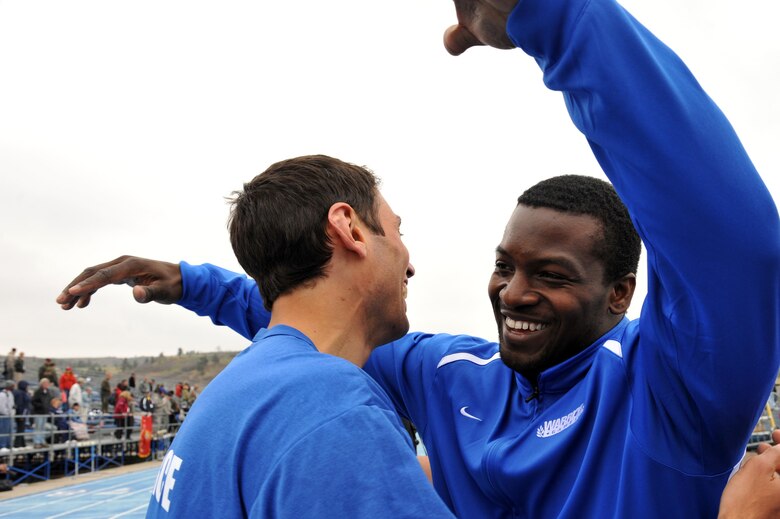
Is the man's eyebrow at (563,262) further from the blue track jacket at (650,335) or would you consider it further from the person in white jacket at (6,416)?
the person in white jacket at (6,416)

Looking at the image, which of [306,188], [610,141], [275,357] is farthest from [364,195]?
[610,141]

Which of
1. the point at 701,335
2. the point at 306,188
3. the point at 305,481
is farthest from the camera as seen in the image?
the point at 306,188

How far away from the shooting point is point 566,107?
151 cm

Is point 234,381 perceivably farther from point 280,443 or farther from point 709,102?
point 709,102

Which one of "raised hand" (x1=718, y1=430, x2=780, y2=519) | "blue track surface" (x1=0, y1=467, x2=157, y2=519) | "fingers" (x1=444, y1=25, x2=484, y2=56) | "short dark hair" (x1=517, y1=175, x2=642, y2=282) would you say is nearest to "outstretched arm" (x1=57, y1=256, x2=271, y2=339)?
"short dark hair" (x1=517, y1=175, x2=642, y2=282)

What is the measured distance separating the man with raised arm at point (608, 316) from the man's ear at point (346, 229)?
0.58m

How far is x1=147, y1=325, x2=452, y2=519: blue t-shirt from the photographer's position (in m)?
1.35

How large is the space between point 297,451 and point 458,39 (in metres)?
0.84

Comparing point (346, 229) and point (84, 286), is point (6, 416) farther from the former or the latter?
point (346, 229)

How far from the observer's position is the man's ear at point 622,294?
2.41m

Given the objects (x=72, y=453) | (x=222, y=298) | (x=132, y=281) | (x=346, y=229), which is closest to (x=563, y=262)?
(x=346, y=229)

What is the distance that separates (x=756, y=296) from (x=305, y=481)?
87 centimetres

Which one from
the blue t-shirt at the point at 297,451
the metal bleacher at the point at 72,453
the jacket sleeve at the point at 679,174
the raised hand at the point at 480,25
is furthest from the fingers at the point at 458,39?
the metal bleacher at the point at 72,453

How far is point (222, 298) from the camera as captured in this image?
326 cm
